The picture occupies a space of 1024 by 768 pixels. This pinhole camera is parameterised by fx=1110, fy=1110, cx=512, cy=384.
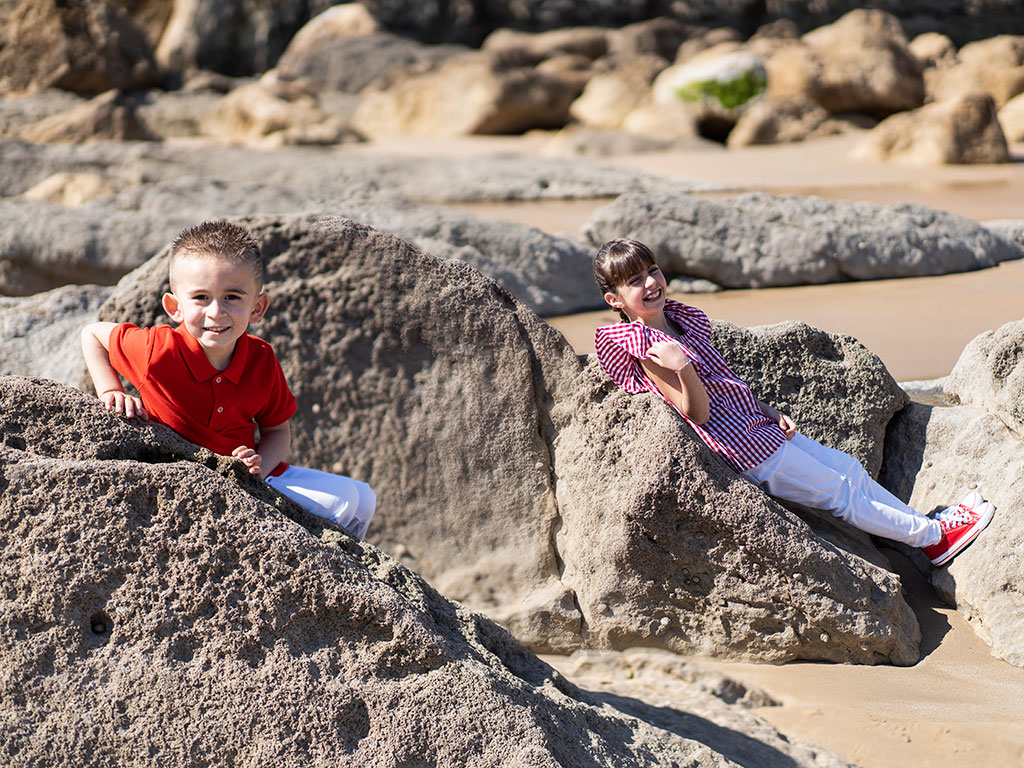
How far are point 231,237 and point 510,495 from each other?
114 centimetres

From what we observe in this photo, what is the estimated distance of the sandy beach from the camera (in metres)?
2.41

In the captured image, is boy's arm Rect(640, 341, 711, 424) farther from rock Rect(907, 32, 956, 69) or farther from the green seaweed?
rock Rect(907, 32, 956, 69)

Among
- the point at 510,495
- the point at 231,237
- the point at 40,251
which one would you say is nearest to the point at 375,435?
the point at 510,495

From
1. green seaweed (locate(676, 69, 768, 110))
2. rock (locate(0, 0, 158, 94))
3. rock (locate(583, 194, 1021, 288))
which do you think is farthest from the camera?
rock (locate(0, 0, 158, 94))

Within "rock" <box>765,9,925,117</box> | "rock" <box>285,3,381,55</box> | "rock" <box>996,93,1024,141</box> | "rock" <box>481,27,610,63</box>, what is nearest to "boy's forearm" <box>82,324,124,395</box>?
"rock" <box>996,93,1024,141</box>

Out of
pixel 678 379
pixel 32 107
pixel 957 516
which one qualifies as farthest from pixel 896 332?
pixel 32 107

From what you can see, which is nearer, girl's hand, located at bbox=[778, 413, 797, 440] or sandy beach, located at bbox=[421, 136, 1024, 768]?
sandy beach, located at bbox=[421, 136, 1024, 768]

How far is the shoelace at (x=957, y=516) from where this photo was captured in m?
2.88

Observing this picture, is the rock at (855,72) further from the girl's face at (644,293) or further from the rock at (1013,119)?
the girl's face at (644,293)

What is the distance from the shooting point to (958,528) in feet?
9.48

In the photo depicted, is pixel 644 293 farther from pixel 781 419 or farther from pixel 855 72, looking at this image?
pixel 855 72

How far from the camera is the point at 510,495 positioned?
3057 millimetres

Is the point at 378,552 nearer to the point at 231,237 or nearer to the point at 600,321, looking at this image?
the point at 231,237

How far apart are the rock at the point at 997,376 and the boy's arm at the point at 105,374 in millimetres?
2230
